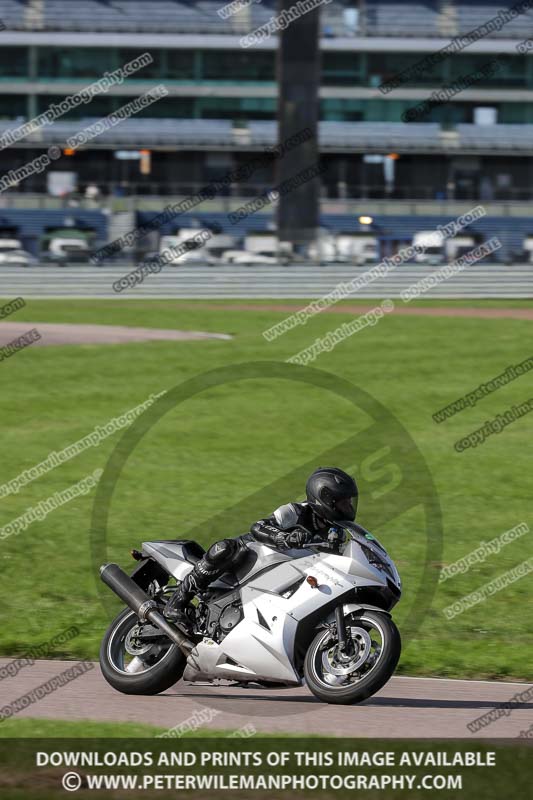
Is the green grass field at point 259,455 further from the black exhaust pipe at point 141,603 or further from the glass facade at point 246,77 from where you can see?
the glass facade at point 246,77

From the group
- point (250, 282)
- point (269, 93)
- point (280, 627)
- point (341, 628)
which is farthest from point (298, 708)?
point (269, 93)

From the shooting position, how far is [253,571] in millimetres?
6895

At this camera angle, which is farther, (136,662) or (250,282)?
(250,282)

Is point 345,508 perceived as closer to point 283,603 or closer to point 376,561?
point 376,561

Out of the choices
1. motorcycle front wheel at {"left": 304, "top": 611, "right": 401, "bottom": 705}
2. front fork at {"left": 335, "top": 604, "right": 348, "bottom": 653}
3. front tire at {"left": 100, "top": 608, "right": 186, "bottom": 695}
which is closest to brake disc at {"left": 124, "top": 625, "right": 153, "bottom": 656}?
front tire at {"left": 100, "top": 608, "right": 186, "bottom": 695}

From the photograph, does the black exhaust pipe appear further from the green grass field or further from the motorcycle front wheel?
the green grass field

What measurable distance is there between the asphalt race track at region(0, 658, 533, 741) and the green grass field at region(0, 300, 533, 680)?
2.41 feet

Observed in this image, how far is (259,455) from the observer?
637 inches

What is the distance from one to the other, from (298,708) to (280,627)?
59 cm

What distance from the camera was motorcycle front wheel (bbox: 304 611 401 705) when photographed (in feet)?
21.0

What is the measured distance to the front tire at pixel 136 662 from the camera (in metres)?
7.08

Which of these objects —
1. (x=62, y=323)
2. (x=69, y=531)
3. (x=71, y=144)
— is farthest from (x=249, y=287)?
(x=71, y=144)

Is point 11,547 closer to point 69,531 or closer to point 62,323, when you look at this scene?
point 69,531

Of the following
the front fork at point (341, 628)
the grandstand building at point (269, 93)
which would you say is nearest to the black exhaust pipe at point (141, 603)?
the front fork at point (341, 628)
